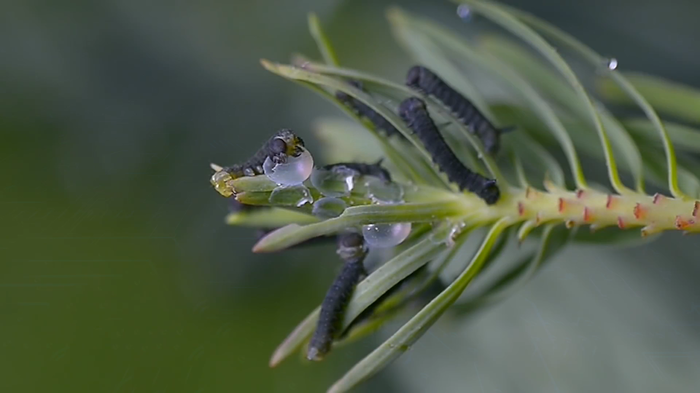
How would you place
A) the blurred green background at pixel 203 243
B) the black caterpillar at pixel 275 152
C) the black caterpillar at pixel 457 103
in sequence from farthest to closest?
the blurred green background at pixel 203 243, the black caterpillar at pixel 457 103, the black caterpillar at pixel 275 152

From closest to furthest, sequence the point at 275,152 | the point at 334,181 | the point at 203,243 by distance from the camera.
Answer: the point at 275,152
the point at 334,181
the point at 203,243

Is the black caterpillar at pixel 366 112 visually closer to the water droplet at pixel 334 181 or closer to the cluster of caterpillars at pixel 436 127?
the cluster of caterpillars at pixel 436 127

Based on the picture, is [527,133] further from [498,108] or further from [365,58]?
[365,58]

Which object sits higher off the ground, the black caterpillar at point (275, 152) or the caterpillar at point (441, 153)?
the black caterpillar at point (275, 152)

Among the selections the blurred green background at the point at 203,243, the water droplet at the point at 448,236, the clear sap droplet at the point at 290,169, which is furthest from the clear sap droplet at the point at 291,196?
the blurred green background at the point at 203,243

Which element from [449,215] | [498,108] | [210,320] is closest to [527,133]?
[498,108]

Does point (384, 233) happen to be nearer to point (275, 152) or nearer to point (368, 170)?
point (368, 170)

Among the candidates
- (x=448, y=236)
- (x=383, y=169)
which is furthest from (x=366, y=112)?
(x=448, y=236)
